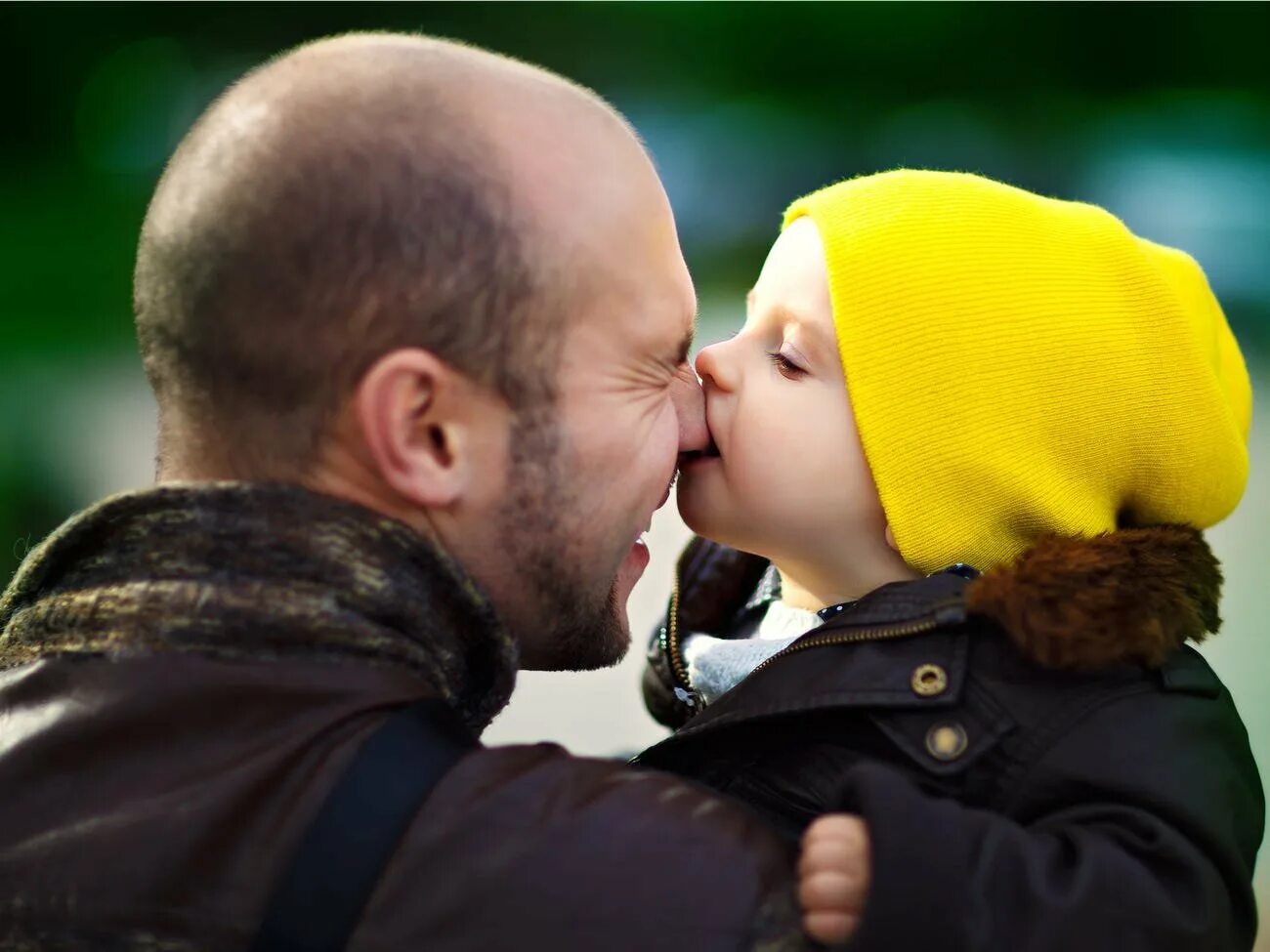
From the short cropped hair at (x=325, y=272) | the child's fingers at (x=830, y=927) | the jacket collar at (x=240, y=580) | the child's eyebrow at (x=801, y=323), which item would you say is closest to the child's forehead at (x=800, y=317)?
the child's eyebrow at (x=801, y=323)

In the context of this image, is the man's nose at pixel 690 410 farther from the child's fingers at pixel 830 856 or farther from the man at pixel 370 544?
the child's fingers at pixel 830 856

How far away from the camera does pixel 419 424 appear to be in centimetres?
132

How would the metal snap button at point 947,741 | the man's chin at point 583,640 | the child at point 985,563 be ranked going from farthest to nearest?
the man's chin at point 583,640, the metal snap button at point 947,741, the child at point 985,563

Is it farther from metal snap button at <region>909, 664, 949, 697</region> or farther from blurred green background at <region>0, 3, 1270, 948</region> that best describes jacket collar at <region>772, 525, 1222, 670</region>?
blurred green background at <region>0, 3, 1270, 948</region>

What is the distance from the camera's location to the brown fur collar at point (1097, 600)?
1.36m

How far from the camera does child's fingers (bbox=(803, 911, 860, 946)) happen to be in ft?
3.72

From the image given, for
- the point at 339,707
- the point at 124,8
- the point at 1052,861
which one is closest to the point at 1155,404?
the point at 1052,861

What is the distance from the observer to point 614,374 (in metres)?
1.44

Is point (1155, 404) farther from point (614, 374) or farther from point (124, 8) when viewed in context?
point (124, 8)

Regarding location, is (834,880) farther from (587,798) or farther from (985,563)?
(985,563)

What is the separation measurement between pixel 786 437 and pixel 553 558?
0.37m

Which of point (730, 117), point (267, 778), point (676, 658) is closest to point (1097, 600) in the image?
point (676, 658)

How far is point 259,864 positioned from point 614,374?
0.62 meters

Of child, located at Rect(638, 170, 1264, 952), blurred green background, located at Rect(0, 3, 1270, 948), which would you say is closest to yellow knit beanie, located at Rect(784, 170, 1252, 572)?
child, located at Rect(638, 170, 1264, 952)
